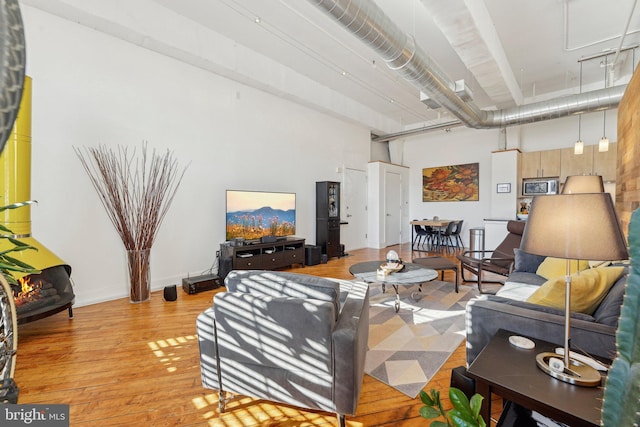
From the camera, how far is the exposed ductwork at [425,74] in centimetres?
266

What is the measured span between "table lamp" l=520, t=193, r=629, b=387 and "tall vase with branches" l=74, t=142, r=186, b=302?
3.85 m

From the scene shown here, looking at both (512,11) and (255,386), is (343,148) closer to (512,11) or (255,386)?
(512,11)

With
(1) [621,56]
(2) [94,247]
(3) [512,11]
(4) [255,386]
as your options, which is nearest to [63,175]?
(2) [94,247]

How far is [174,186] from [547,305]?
14.2 ft

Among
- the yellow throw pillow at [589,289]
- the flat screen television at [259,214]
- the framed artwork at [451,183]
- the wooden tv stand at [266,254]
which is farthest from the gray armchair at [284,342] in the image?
the framed artwork at [451,183]

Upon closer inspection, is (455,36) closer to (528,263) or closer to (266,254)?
(528,263)

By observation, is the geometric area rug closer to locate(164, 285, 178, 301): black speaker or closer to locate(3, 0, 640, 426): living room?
locate(164, 285, 178, 301): black speaker

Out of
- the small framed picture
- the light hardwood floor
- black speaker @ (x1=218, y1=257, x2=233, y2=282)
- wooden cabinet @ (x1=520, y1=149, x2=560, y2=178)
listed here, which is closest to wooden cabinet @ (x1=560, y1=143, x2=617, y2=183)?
wooden cabinet @ (x1=520, y1=149, x2=560, y2=178)

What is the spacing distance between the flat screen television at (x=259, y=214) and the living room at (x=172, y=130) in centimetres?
25

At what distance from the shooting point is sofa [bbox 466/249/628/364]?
4.72 ft

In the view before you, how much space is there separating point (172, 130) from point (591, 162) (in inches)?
297

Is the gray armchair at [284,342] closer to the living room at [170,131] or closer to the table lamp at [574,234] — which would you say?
the table lamp at [574,234]

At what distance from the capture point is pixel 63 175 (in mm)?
Answer: 3299

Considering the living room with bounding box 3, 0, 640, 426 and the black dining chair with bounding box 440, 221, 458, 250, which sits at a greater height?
the living room with bounding box 3, 0, 640, 426
